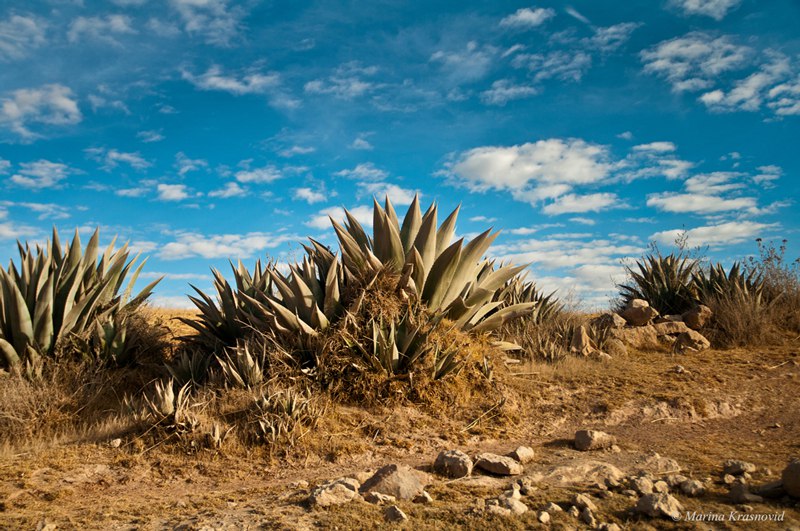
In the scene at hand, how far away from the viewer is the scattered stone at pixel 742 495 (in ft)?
12.2

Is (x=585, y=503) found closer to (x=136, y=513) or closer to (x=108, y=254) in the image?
(x=136, y=513)

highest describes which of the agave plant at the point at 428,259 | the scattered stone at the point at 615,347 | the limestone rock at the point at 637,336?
the agave plant at the point at 428,259

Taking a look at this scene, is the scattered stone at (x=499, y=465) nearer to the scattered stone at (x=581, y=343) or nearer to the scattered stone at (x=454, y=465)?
the scattered stone at (x=454, y=465)

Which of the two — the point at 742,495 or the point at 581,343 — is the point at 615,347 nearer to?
the point at 581,343

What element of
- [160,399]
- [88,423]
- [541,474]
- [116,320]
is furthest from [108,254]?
[541,474]

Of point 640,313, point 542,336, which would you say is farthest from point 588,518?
point 640,313

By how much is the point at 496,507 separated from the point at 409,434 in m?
2.18

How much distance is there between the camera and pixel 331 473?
4.95m

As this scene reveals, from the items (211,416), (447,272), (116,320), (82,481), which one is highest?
(447,272)

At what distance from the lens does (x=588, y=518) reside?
349 centimetres

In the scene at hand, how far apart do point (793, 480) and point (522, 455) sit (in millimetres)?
1975

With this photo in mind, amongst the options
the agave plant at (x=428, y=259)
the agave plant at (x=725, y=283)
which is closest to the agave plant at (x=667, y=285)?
the agave plant at (x=725, y=283)

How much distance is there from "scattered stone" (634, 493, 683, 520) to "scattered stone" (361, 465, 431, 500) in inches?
58.1

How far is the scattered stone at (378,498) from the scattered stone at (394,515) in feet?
0.77
